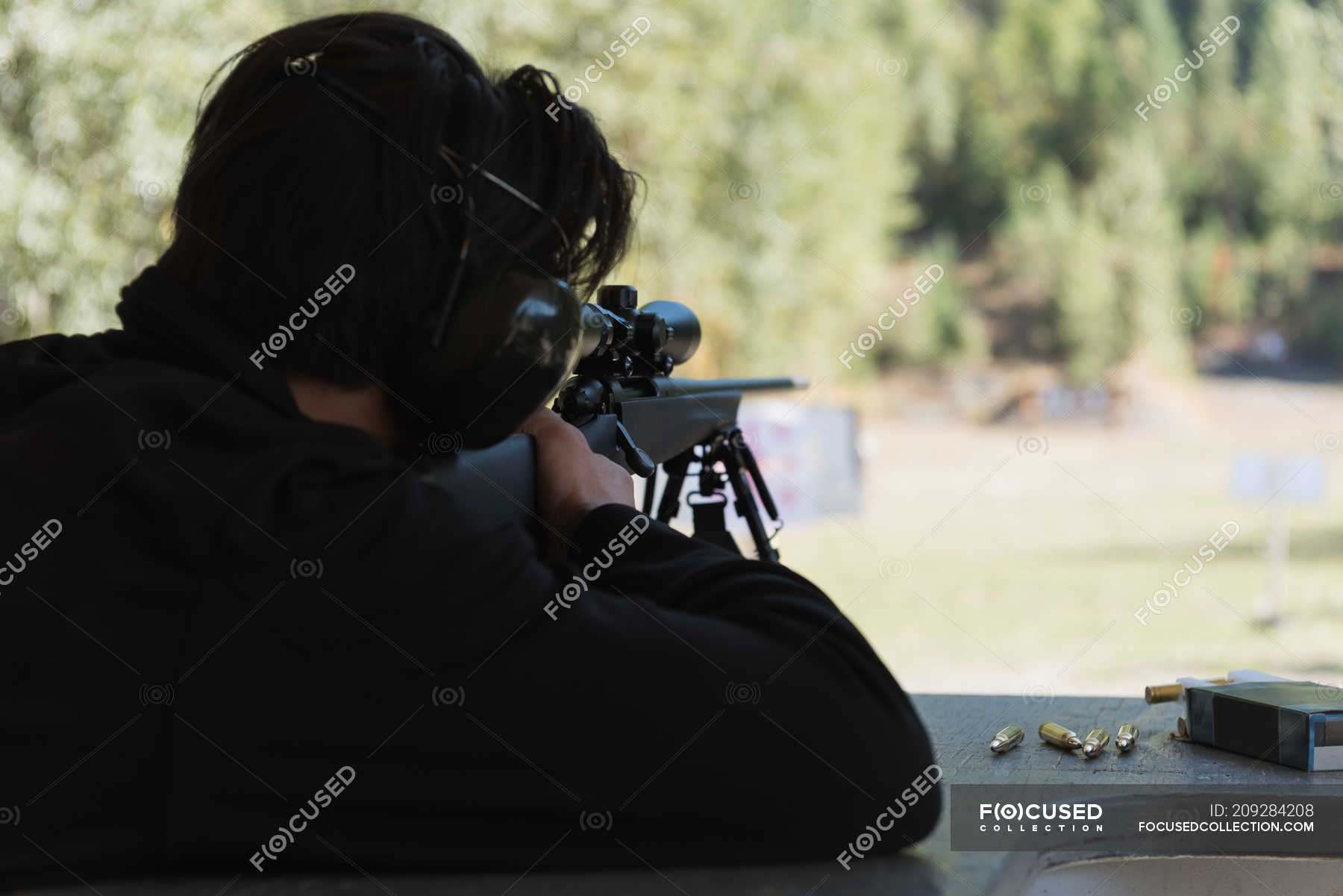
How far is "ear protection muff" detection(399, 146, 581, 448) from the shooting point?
1.12 metres

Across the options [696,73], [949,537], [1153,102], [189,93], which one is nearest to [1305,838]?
[189,93]

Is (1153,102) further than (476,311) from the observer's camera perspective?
Yes

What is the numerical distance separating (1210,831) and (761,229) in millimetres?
11475

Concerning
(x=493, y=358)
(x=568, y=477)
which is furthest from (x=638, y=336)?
(x=493, y=358)

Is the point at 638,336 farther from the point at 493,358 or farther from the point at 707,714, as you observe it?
the point at 707,714

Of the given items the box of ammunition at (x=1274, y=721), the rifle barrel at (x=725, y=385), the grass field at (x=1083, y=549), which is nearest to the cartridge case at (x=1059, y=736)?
the box of ammunition at (x=1274, y=721)

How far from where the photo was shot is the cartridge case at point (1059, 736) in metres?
1.51

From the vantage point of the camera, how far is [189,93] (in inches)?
294

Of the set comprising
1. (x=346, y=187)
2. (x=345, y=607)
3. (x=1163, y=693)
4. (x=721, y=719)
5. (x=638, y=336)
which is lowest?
(x=1163, y=693)

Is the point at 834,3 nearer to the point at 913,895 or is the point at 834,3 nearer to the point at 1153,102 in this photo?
the point at 1153,102

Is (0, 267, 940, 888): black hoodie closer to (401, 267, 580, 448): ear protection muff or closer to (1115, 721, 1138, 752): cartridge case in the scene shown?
(401, 267, 580, 448): ear protection muff

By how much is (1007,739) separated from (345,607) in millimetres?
876

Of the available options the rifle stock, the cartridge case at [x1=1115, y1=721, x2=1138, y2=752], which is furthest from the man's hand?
the cartridge case at [x1=1115, y1=721, x2=1138, y2=752]

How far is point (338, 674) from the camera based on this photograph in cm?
103
